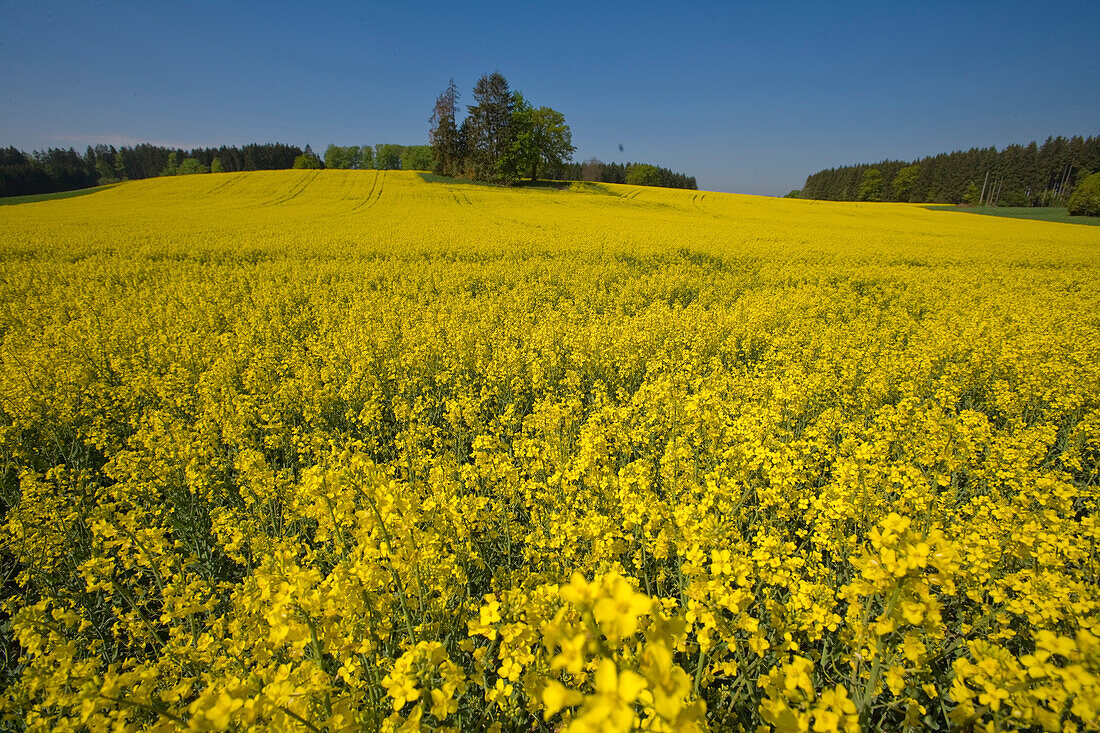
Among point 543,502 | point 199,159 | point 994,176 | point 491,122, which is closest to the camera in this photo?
point 543,502

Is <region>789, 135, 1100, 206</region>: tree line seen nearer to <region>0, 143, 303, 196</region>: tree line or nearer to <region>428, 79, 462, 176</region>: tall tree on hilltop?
<region>428, 79, 462, 176</region>: tall tree on hilltop

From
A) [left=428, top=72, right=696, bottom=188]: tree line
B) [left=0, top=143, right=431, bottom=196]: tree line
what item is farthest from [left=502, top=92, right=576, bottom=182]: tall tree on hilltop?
[left=0, top=143, right=431, bottom=196]: tree line

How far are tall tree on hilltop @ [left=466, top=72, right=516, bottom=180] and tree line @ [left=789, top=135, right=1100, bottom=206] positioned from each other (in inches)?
3026

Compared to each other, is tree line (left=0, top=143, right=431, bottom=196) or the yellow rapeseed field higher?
tree line (left=0, top=143, right=431, bottom=196)

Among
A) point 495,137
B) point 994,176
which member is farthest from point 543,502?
point 994,176

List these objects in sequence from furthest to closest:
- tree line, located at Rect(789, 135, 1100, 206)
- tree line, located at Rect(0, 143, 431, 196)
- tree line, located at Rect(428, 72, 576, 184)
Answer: tree line, located at Rect(0, 143, 431, 196) → tree line, located at Rect(789, 135, 1100, 206) → tree line, located at Rect(428, 72, 576, 184)

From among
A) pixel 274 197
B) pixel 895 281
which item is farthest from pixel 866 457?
pixel 274 197

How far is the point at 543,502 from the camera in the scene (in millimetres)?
4203

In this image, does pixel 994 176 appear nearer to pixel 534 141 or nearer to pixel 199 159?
pixel 534 141

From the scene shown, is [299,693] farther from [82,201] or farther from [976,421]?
[82,201]

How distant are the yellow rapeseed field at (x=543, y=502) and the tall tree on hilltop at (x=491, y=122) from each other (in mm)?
47068

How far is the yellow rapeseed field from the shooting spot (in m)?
1.88

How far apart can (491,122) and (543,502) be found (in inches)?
2453

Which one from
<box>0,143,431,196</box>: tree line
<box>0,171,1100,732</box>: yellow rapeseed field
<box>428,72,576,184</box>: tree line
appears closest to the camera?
<box>0,171,1100,732</box>: yellow rapeseed field
